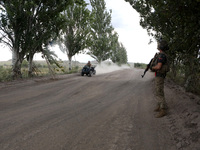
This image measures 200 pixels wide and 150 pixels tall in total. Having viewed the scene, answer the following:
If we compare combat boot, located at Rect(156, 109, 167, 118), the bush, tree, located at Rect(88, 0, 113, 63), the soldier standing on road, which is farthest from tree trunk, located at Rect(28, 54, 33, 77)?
tree, located at Rect(88, 0, 113, 63)

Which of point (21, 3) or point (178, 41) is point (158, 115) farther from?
point (21, 3)

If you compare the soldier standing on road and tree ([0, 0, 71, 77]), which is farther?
tree ([0, 0, 71, 77])

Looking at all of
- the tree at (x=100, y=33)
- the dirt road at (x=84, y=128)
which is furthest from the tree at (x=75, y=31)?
the dirt road at (x=84, y=128)

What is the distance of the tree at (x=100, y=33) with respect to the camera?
32125 millimetres

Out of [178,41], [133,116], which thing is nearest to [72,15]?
[178,41]

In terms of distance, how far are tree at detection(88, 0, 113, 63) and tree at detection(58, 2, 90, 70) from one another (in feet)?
29.6

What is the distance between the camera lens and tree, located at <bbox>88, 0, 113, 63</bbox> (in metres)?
32.1

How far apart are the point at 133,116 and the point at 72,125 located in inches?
64.9

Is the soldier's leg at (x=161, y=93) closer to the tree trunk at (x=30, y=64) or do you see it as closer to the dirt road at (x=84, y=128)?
the dirt road at (x=84, y=128)

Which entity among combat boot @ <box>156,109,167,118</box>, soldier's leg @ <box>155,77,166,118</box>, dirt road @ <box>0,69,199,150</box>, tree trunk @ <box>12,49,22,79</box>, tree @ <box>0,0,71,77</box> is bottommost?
dirt road @ <box>0,69,199,150</box>

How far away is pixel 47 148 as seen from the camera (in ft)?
8.68

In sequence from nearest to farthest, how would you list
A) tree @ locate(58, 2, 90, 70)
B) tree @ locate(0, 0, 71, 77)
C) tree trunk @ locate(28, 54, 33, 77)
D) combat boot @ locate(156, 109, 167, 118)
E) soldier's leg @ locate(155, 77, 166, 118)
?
1. combat boot @ locate(156, 109, 167, 118)
2. soldier's leg @ locate(155, 77, 166, 118)
3. tree @ locate(0, 0, 71, 77)
4. tree trunk @ locate(28, 54, 33, 77)
5. tree @ locate(58, 2, 90, 70)

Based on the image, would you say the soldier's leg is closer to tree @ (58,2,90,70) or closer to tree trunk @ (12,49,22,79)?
tree trunk @ (12,49,22,79)

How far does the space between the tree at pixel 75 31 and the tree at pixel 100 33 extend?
9.02 metres
